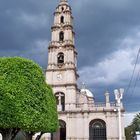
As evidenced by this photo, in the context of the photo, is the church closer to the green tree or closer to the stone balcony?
the stone balcony

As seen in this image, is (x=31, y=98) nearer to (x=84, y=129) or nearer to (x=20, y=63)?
(x=20, y=63)

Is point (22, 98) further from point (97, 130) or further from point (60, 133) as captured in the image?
point (60, 133)

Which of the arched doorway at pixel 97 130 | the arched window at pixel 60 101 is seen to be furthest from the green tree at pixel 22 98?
the arched doorway at pixel 97 130

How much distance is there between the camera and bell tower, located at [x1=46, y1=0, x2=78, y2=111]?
5447 cm

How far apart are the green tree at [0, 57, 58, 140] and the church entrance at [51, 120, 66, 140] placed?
26204mm

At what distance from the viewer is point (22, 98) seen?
23969 millimetres

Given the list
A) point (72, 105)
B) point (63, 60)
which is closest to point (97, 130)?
point (72, 105)

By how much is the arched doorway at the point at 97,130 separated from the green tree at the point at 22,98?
2709cm

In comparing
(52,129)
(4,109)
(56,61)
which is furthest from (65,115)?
(4,109)

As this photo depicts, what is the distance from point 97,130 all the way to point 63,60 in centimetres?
1536

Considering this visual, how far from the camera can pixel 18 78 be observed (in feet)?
81.6

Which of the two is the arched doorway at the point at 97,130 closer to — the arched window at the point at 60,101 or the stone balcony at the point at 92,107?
the stone balcony at the point at 92,107

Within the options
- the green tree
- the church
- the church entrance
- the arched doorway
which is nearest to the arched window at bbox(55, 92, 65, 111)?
the church

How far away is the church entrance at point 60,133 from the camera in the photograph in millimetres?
53062
